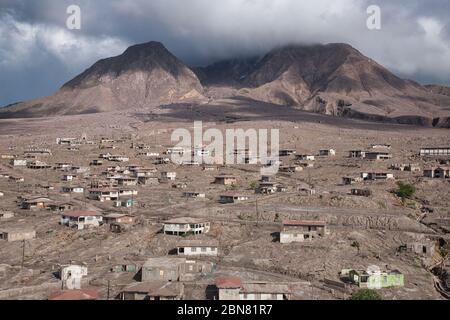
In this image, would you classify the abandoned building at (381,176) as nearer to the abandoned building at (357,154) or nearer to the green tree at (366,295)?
the abandoned building at (357,154)

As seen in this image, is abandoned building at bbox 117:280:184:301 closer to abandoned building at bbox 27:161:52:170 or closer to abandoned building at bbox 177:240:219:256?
abandoned building at bbox 177:240:219:256

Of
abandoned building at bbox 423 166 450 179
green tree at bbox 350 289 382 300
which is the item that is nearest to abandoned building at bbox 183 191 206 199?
abandoned building at bbox 423 166 450 179

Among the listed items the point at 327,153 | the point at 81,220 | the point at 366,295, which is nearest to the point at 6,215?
the point at 81,220

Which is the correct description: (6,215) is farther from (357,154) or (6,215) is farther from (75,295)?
(357,154)

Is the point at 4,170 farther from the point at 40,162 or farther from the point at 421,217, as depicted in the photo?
the point at 421,217

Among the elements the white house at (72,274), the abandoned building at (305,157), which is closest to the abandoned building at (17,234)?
the white house at (72,274)

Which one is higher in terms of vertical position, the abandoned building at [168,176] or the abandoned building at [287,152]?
the abandoned building at [287,152]
